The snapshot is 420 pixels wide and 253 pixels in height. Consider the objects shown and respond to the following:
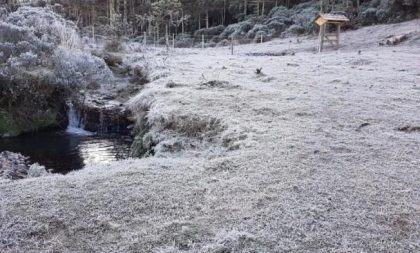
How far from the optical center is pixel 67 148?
38.1 feet

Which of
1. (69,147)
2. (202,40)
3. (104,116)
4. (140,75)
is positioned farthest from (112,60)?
(202,40)

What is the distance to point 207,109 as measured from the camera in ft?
29.7

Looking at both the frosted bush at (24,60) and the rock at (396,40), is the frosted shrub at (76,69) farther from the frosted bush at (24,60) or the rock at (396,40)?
the rock at (396,40)

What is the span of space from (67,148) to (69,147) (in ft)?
0.35

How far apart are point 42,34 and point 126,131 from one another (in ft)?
15.4

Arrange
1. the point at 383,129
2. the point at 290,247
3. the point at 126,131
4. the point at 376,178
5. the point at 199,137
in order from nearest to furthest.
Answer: the point at 290,247
the point at 376,178
the point at 383,129
the point at 199,137
the point at 126,131

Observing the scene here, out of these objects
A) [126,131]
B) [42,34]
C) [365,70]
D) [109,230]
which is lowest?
[126,131]

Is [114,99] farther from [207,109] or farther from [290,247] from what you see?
[290,247]

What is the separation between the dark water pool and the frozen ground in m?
2.43

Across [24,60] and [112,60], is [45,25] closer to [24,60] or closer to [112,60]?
[24,60]

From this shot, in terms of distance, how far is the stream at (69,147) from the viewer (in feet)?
33.9

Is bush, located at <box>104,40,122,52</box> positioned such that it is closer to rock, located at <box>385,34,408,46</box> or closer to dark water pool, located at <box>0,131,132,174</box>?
dark water pool, located at <box>0,131,132,174</box>

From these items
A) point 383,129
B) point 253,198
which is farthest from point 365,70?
point 253,198

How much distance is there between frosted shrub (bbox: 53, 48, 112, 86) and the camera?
1305 cm
